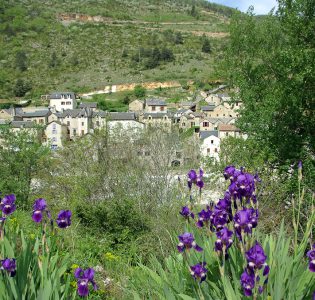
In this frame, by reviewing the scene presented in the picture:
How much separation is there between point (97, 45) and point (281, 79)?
98.2m

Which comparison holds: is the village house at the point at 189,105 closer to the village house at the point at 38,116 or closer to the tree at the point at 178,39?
the village house at the point at 38,116

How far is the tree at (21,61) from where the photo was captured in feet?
294

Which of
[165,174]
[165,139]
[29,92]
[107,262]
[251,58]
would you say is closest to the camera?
[107,262]

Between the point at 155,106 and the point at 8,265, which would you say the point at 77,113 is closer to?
the point at 155,106

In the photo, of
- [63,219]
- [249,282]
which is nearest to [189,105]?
[63,219]

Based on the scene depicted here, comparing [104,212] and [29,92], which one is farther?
[29,92]

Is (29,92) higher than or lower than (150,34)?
lower

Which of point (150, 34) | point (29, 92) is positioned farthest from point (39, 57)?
point (150, 34)

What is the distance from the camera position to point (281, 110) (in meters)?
10.8

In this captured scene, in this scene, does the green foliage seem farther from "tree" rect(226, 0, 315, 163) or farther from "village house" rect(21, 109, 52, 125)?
"village house" rect(21, 109, 52, 125)

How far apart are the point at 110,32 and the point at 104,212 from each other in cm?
10942

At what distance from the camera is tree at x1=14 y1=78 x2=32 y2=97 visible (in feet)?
260

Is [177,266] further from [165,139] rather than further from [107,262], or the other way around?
[165,139]

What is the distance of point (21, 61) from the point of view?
297 feet
